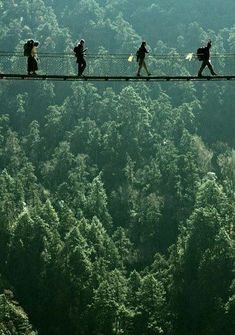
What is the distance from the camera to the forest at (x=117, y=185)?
70.1m

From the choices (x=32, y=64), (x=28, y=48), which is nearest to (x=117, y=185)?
(x=28, y=48)

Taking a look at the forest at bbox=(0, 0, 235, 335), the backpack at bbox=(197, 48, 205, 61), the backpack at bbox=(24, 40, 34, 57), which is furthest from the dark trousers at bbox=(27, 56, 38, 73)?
the forest at bbox=(0, 0, 235, 335)

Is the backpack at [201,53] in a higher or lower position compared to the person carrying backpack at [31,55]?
higher

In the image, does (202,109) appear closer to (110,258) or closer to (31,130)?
(31,130)

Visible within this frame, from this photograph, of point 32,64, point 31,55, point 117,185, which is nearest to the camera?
point 32,64

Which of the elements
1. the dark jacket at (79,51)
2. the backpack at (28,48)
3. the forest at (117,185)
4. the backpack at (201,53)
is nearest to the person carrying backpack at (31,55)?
the backpack at (28,48)

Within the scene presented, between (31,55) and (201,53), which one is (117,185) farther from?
(31,55)

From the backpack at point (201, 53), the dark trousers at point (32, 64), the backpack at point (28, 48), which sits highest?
the backpack at point (201, 53)

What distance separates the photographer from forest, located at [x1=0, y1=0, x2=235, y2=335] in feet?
230

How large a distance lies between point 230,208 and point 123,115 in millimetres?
39706

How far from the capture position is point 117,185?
341ft

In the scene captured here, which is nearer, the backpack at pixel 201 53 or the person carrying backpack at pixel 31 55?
the person carrying backpack at pixel 31 55

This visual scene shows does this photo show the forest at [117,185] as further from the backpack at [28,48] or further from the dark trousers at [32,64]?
Result: the backpack at [28,48]

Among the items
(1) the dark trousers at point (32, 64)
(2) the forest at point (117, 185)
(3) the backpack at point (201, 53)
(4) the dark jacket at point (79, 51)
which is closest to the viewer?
(1) the dark trousers at point (32, 64)
